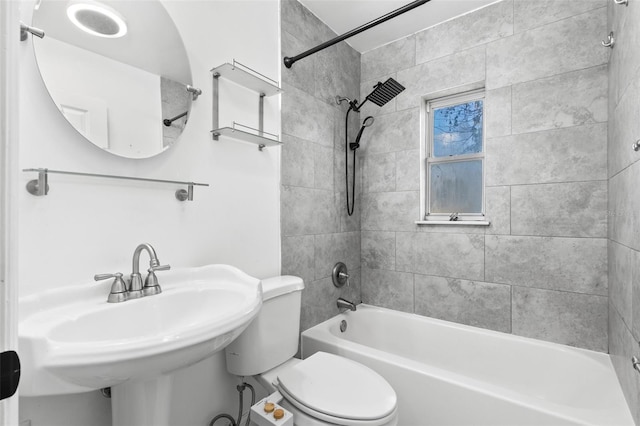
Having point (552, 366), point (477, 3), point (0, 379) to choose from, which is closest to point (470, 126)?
point (477, 3)

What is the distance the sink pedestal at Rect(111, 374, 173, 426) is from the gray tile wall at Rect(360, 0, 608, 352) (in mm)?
1826

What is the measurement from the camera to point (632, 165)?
118 cm

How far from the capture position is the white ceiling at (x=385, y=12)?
2043mm

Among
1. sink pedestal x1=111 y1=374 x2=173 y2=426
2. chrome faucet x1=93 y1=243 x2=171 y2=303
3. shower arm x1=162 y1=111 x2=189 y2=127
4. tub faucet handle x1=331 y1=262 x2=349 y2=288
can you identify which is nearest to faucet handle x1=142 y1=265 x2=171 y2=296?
chrome faucet x1=93 y1=243 x2=171 y2=303

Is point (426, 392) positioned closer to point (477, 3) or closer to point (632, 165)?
point (632, 165)

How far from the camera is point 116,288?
3.51 feet

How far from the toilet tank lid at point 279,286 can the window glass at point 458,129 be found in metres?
1.53

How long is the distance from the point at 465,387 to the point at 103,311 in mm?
1479

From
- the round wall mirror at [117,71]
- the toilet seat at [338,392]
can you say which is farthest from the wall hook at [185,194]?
the toilet seat at [338,392]

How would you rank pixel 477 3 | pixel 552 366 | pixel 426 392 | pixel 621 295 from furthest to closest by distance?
1. pixel 477 3
2. pixel 552 366
3. pixel 426 392
4. pixel 621 295

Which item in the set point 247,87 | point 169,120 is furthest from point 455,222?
point 169,120

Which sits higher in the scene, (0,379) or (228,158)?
(228,158)

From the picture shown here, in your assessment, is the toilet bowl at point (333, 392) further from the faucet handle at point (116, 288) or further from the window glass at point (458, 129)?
the window glass at point (458, 129)

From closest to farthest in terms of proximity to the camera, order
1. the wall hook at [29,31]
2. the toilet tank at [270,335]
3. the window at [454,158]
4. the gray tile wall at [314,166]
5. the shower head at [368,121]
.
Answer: the wall hook at [29,31], the toilet tank at [270,335], the gray tile wall at [314,166], the window at [454,158], the shower head at [368,121]
